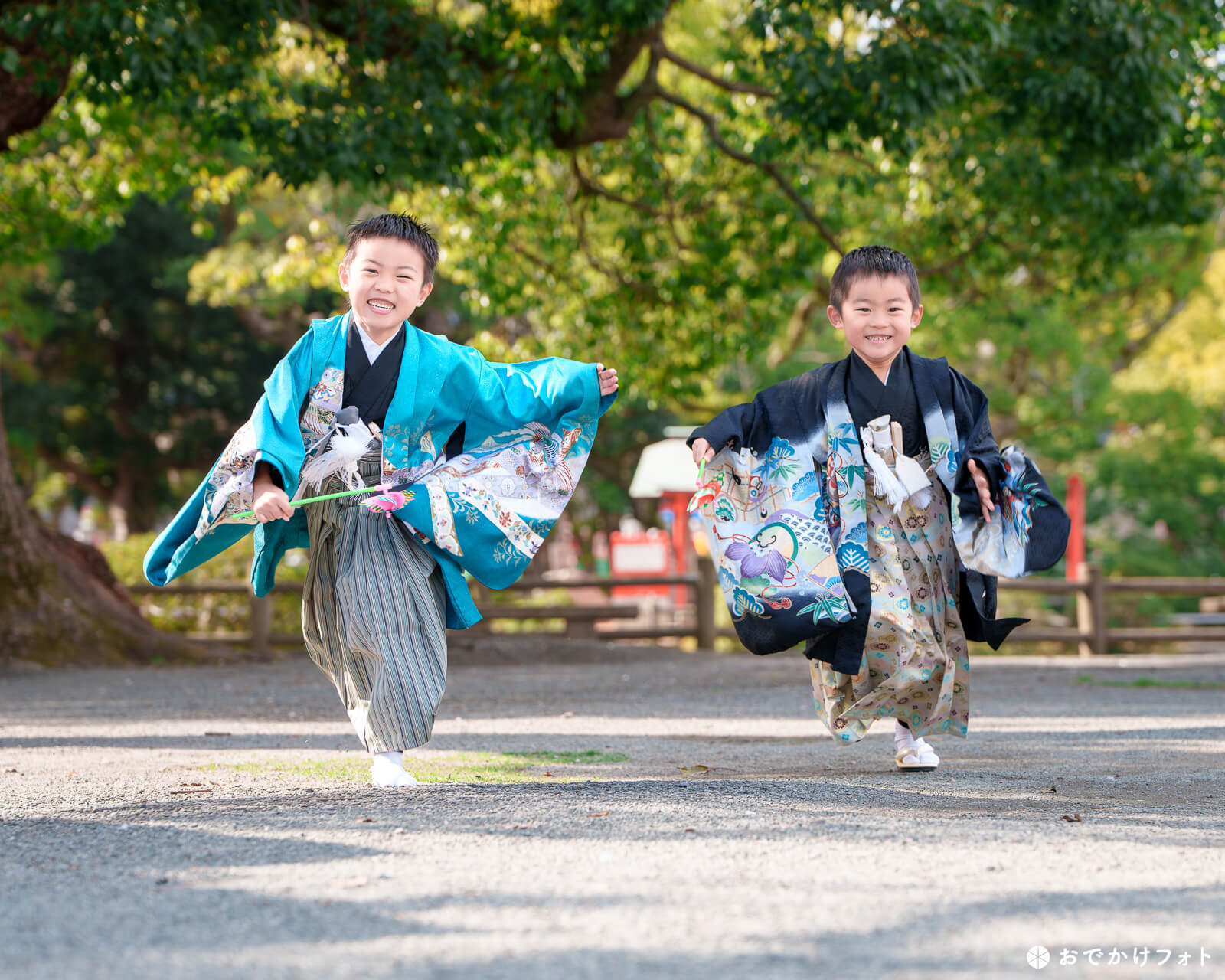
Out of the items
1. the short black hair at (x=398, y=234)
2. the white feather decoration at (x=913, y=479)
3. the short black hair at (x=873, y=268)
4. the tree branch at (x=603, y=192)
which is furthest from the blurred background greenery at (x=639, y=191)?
the white feather decoration at (x=913, y=479)

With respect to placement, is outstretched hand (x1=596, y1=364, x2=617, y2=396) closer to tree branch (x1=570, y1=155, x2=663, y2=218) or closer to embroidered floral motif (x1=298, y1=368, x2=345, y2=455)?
embroidered floral motif (x1=298, y1=368, x2=345, y2=455)

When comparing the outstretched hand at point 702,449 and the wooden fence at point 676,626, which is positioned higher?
the outstretched hand at point 702,449

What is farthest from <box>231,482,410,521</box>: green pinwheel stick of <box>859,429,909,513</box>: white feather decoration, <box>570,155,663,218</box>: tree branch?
<box>570,155,663,218</box>: tree branch

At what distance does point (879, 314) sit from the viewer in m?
4.28

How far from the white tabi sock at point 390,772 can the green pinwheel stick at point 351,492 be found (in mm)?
821

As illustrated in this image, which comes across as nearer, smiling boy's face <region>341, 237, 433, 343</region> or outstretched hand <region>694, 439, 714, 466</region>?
smiling boy's face <region>341, 237, 433, 343</region>

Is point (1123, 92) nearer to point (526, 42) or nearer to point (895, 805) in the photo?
point (526, 42)

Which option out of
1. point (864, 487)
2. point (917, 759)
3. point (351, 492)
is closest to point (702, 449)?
point (864, 487)

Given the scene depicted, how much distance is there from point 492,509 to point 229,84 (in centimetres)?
488

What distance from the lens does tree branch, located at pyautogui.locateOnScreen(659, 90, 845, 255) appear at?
9773 millimetres

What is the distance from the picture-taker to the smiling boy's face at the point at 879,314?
4.26 m

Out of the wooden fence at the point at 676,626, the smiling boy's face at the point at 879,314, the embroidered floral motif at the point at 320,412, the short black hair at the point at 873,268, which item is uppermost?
the short black hair at the point at 873,268

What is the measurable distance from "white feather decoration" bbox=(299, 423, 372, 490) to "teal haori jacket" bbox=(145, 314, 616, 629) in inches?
1.4

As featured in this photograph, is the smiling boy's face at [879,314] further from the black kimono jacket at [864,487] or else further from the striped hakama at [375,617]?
the striped hakama at [375,617]
